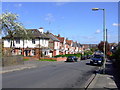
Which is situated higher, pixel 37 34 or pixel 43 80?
pixel 37 34

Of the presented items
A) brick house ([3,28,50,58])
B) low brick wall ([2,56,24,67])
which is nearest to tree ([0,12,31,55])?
low brick wall ([2,56,24,67])

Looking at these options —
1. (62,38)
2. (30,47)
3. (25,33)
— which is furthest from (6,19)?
(62,38)

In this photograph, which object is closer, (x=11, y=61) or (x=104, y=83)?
(x=104, y=83)

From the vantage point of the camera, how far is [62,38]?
8750cm

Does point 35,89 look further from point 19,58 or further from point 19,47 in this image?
point 19,47

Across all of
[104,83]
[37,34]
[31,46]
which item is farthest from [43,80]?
[37,34]

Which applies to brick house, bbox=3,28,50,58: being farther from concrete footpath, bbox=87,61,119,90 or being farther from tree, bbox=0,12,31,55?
concrete footpath, bbox=87,61,119,90

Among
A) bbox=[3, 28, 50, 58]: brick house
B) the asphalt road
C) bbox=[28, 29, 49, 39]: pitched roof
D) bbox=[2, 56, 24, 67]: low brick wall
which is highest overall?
bbox=[28, 29, 49, 39]: pitched roof

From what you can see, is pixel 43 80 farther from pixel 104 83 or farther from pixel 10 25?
pixel 10 25

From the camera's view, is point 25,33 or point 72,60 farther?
point 72,60

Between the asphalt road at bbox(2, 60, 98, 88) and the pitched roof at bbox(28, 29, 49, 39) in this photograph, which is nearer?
the asphalt road at bbox(2, 60, 98, 88)

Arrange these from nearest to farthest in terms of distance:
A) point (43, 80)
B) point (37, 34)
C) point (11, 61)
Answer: point (43, 80) → point (11, 61) → point (37, 34)

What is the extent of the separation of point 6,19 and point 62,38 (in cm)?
5107

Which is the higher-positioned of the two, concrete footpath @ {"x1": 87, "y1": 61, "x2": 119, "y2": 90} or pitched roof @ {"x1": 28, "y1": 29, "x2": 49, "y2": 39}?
pitched roof @ {"x1": 28, "y1": 29, "x2": 49, "y2": 39}
